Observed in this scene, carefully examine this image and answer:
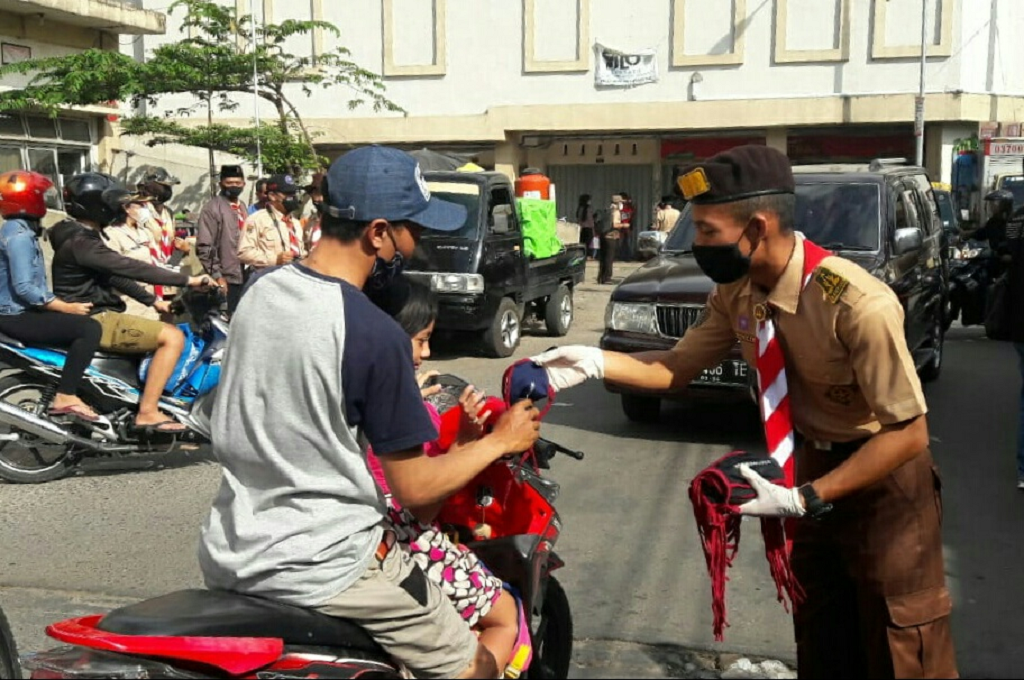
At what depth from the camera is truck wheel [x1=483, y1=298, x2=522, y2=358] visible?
38.6ft

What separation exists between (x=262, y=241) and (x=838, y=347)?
8.99m

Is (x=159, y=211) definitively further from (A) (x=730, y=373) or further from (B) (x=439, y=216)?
(B) (x=439, y=216)

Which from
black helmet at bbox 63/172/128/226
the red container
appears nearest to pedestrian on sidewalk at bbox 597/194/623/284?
the red container

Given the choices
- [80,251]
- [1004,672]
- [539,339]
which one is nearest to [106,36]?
[539,339]

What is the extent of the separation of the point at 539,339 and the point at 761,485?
11231 millimetres

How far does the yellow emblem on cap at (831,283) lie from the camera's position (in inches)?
103

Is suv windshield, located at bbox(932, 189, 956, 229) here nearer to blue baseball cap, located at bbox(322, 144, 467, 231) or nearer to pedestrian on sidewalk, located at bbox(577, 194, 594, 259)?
pedestrian on sidewalk, located at bbox(577, 194, 594, 259)

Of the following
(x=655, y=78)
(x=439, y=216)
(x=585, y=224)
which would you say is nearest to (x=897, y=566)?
(x=439, y=216)

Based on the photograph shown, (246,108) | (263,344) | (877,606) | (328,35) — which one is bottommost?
(877,606)

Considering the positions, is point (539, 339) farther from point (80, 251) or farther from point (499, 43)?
point (499, 43)

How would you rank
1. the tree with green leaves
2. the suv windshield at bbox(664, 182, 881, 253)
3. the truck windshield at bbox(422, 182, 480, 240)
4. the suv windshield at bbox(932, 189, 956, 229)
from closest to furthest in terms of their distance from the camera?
the suv windshield at bbox(664, 182, 881, 253)
the truck windshield at bbox(422, 182, 480, 240)
the tree with green leaves
the suv windshield at bbox(932, 189, 956, 229)

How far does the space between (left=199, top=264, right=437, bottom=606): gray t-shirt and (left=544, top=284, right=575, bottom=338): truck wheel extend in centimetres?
1141

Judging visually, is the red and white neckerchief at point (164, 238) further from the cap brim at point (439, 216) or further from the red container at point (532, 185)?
the cap brim at point (439, 216)

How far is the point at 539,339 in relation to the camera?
45.2 feet
